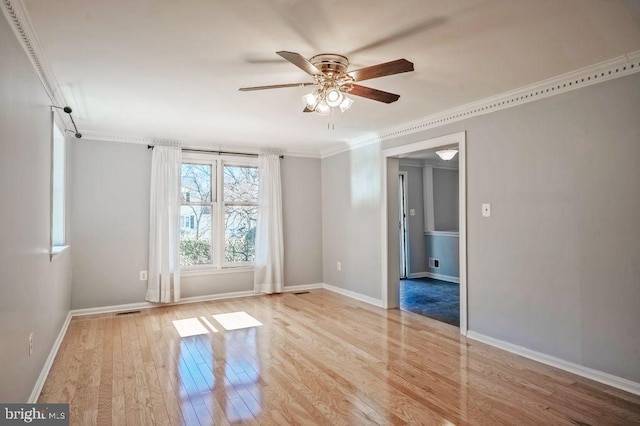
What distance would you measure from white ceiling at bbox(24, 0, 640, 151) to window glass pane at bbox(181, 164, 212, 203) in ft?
5.51

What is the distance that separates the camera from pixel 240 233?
5.61m

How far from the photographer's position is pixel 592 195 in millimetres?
2711

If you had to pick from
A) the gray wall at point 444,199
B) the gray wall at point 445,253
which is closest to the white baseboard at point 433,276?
the gray wall at point 445,253

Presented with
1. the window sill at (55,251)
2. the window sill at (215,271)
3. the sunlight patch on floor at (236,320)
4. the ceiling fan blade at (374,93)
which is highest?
the ceiling fan blade at (374,93)

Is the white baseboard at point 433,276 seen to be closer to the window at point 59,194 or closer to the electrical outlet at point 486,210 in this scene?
the electrical outlet at point 486,210

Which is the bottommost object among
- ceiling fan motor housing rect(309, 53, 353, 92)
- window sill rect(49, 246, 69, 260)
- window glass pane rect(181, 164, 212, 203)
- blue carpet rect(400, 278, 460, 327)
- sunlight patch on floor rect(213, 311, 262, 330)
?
blue carpet rect(400, 278, 460, 327)

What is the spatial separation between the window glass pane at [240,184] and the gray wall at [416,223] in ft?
10.00

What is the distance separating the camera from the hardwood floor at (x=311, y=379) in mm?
2209

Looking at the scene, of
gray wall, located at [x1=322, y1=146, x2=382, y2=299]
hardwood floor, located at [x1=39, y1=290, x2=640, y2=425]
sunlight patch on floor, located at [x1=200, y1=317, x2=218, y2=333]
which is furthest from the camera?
gray wall, located at [x1=322, y1=146, x2=382, y2=299]

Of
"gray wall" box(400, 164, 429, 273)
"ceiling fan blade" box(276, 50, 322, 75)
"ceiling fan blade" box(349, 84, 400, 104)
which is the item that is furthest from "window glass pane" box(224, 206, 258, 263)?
"ceiling fan blade" box(276, 50, 322, 75)

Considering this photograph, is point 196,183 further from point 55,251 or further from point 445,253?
point 445,253

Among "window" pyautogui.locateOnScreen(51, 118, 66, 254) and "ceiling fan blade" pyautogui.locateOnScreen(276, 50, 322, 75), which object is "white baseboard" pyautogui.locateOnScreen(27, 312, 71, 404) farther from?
"ceiling fan blade" pyautogui.locateOnScreen(276, 50, 322, 75)

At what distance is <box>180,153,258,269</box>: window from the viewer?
523cm

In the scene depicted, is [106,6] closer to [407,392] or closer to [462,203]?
[407,392]
